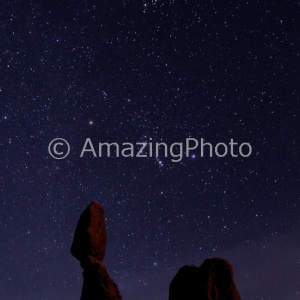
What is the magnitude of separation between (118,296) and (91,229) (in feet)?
12.1

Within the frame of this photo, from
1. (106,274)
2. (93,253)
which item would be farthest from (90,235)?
(106,274)

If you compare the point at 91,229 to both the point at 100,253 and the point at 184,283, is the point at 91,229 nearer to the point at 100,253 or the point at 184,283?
the point at 100,253

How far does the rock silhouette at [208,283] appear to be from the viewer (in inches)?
688

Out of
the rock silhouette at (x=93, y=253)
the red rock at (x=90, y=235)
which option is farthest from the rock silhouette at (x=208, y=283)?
the red rock at (x=90, y=235)

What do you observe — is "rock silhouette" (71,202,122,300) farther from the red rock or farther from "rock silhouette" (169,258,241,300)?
"rock silhouette" (169,258,241,300)

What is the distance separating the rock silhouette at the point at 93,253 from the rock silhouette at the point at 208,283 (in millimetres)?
3290

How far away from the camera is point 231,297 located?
57.2 ft

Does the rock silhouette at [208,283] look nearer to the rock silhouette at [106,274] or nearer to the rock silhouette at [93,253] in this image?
the rock silhouette at [106,274]

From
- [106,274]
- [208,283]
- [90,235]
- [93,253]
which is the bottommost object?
[208,283]

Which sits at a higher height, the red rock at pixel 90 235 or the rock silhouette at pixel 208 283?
the red rock at pixel 90 235

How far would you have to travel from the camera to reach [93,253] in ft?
67.2

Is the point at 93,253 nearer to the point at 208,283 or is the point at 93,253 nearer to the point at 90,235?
the point at 90,235

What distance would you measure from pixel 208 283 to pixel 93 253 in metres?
6.24

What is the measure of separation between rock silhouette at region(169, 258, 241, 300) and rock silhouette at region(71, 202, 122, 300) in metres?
3.29
